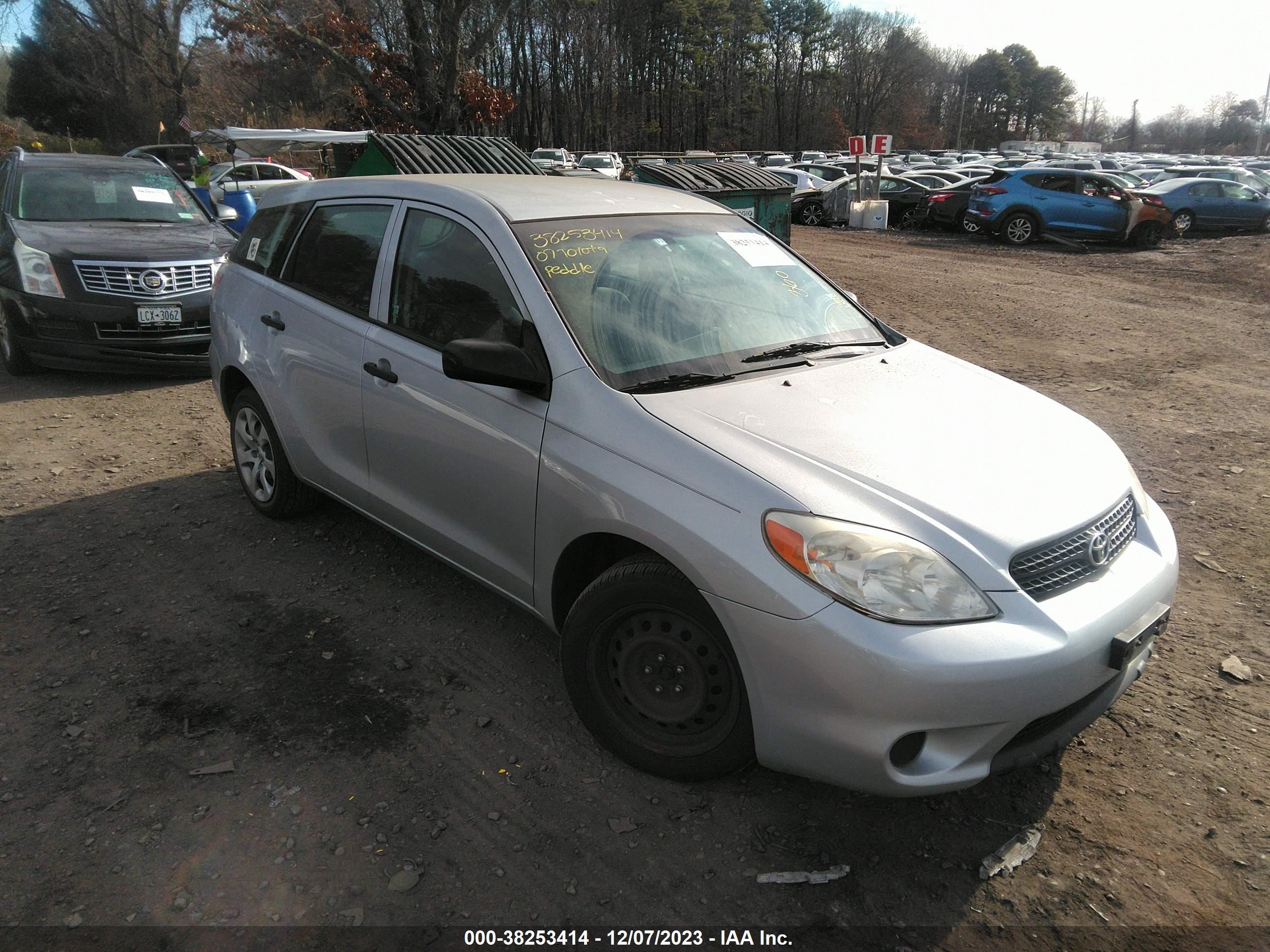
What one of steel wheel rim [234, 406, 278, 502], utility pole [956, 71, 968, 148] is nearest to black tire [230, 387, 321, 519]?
steel wheel rim [234, 406, 278, 502]

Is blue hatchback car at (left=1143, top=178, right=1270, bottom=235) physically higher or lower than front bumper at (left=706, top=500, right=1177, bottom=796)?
higher

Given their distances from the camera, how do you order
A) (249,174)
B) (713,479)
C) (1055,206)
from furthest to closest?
1. (249,174)
2. (1055,206)
3. (713,479)

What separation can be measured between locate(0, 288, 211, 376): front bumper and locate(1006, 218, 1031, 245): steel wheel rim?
1773cm

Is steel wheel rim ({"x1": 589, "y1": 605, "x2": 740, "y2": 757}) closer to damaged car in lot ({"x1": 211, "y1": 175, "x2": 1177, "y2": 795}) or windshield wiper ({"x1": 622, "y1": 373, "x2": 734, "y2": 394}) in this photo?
damaged car in lot ({"x1": 211, "y1": 175, "x2": 1177, "y2": 795})

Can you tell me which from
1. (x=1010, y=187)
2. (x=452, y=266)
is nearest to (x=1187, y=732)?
(x=452, y=266)

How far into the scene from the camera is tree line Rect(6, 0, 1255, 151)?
65.2 ft

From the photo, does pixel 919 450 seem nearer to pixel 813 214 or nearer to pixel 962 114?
pixel 813 214

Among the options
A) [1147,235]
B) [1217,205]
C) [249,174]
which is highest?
[249,174]

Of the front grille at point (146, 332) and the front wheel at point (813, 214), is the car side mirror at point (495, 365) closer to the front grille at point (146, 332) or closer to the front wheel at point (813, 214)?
the front grille at point (146, 332)

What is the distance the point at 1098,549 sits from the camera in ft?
8.59

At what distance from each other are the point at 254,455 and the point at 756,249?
2846 mm

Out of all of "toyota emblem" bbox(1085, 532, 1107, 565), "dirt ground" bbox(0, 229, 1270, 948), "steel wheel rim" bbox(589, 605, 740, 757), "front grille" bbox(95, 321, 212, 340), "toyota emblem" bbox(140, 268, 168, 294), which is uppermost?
"toyota emblem" bbox(140, 268, 168, 294)

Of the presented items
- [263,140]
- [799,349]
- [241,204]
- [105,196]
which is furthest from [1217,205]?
[263,140]

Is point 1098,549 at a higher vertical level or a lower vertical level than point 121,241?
lower
